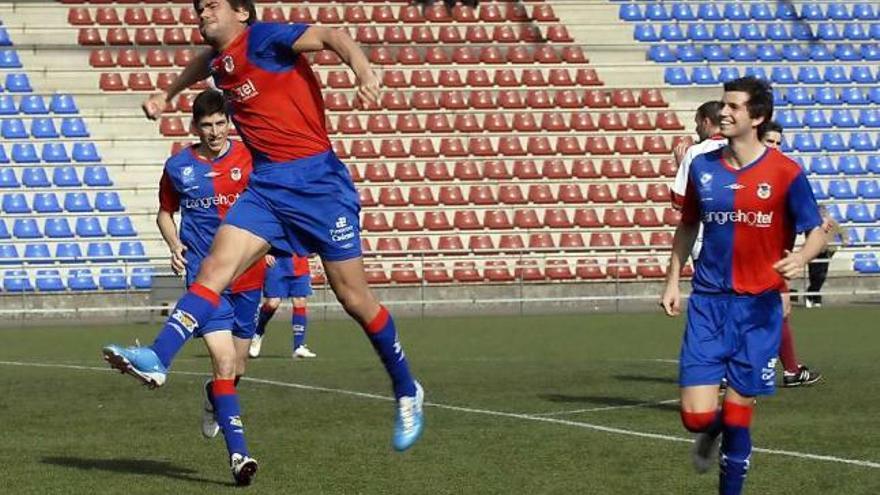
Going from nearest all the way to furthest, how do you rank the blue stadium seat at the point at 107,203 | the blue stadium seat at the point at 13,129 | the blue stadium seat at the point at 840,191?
1. the blue stadium seat at the point at 107,203
2. the blue stadium seat at the point at 13,129
3. the blue stadium seat at the point at 840,191

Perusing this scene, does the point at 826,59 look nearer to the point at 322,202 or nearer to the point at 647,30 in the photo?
the point at 647,30

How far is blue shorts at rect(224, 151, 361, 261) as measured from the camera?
839 cm

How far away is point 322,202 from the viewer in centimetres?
843

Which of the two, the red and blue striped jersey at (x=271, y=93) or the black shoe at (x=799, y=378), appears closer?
the red and blue striped jersey at (x=271, y=93)

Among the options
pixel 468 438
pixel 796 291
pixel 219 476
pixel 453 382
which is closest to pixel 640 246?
pixel 796 291

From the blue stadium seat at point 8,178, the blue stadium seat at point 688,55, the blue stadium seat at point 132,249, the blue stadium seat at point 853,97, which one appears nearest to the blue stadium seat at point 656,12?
the blue stadium seat at point 688,55

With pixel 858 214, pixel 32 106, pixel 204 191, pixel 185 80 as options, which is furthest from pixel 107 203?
pixel 185 80

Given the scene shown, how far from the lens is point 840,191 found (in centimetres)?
3406

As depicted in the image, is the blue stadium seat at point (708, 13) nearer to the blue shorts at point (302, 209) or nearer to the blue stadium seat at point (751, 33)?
the blue stadium seat at point (751, 33)

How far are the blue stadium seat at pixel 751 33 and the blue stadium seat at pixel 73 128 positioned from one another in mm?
14625

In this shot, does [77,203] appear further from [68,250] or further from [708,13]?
[708,13]

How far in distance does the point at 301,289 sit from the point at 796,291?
1393 cm

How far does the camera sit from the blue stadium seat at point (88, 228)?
3052 centimetres

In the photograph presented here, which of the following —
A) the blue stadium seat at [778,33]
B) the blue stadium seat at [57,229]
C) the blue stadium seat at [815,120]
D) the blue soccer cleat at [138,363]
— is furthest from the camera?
the blue stadium seat at [778,33]
